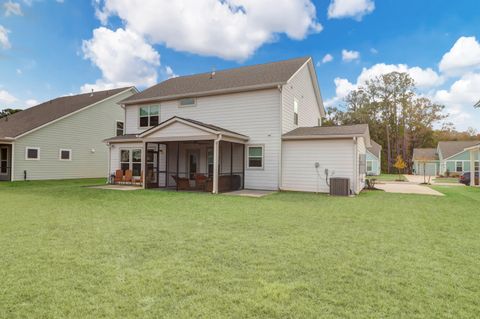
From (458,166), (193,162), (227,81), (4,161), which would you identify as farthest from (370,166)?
(4,161)

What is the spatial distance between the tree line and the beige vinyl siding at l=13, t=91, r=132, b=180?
33.9 meters

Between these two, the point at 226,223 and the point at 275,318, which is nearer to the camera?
the point at 275,318

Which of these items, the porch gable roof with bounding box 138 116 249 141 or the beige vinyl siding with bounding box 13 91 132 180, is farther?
the beige vinyl siding with bounding box 13 91 132 180

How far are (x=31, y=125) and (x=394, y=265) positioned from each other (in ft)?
75.5

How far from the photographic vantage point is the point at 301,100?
53.8ft

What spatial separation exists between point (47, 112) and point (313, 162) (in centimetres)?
2127

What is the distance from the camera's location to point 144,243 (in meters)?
4.73

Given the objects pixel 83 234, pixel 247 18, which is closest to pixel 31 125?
pixel 247 18

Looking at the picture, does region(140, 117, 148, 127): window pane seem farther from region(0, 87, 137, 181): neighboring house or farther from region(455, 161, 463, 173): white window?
region(455, 161, 463, 173): white window

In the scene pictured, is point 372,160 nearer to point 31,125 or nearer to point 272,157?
point 272,157

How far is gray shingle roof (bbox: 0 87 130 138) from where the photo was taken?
63.0 feet

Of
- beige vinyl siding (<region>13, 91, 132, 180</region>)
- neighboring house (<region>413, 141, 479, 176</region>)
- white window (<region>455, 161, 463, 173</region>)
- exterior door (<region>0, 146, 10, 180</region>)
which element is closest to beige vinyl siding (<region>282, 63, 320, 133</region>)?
beige vinyl siding (<region>13, 91, 132, 180</region>)

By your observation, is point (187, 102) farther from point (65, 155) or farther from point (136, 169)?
point (65, 155)

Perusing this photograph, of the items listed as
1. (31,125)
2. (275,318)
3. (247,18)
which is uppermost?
(247,18)
